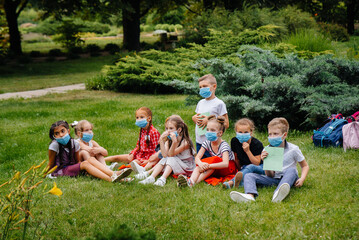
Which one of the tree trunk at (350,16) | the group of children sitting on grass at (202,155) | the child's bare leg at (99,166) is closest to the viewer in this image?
the group of children sitting on grass at (202,155)

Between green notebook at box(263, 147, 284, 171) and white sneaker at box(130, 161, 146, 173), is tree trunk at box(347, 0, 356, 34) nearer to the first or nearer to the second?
white sneaker at box(130, 161, 146, 173)

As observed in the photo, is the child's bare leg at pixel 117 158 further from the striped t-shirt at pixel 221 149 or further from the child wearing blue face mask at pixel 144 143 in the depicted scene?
the striped t-shirt at pixel 221 149

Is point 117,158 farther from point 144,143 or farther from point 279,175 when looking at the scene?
point 279,175

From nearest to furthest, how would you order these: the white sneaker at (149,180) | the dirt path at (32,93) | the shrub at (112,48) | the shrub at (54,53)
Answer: the white sneaker at (149,180) → the dirt path at (32,93) → the shrub at (54,53) → the shrub at (112,48)

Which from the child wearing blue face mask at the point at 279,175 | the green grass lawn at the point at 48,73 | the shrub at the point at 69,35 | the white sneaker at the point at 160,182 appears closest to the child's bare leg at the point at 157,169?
the white sneaker at the point at 160,182

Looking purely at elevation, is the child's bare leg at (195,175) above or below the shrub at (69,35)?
above

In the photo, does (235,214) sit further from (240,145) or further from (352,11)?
(352,11)

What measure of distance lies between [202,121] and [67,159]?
6.50 ft

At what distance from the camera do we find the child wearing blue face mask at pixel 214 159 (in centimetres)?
487

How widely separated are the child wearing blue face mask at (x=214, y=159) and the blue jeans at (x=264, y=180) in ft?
1.51

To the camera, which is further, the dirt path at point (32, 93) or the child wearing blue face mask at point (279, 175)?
the dirt path at point (32, 93)

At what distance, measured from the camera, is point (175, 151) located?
5.28 meters

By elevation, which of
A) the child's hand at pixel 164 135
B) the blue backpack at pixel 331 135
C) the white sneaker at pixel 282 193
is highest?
the child's hand at pixel 164 135

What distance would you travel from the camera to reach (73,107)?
10.3 meters
